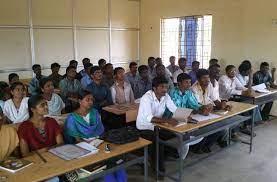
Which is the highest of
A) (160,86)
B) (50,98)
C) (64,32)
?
(64,32)

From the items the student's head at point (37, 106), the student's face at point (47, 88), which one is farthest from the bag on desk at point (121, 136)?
the student's face at point (47, 88)

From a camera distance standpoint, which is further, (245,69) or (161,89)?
(245,69)

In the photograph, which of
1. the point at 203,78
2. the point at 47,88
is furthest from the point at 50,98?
the point at 203,78

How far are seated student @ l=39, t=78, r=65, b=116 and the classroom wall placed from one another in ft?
11.2

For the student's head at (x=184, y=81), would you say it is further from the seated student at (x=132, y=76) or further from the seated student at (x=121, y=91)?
the seated student at (x=132, y=76)

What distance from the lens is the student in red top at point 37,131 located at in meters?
2.68

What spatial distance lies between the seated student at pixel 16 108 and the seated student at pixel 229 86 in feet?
11.6

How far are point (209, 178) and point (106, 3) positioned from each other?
648cm

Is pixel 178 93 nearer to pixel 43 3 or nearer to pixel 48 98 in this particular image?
pixel 48 98

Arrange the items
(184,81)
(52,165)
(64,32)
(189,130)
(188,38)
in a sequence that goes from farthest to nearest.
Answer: (188,38) → (64,32) → (184,81) → (189,130) → (52,165)

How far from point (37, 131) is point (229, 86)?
396 cm

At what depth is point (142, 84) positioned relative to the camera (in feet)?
18.1

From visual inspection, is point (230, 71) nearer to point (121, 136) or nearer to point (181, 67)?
point (181, 67)

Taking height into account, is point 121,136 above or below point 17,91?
below
